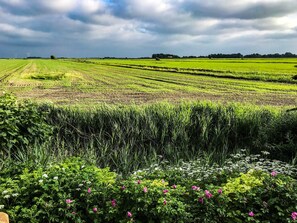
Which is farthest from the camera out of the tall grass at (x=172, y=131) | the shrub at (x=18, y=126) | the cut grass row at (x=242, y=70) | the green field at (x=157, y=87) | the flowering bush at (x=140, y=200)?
the cut grass row at (x=242, y=70)

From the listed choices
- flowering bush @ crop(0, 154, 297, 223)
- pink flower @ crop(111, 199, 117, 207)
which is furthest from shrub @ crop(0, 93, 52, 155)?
pink flower @ crop(111, 199, 117, 207)

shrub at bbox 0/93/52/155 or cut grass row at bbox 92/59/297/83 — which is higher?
shrub at bbox 0/93/52/155

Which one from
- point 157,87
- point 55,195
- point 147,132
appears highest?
point 55,195

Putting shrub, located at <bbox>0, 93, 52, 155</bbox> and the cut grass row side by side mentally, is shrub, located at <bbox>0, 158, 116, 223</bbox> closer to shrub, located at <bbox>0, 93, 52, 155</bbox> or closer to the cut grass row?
shrub, located at <bbox>0, 93, 52, 155</bbox>

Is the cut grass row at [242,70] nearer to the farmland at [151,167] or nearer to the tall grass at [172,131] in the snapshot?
the tall grass at [172,131]

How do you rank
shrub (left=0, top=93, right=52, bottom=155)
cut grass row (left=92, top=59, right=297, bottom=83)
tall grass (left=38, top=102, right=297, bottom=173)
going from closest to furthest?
1. shrub (left=0, top=93, right=52, bottom=155)
2. tall grass (left=38, top=102, right=297, bottom=173)
3. cut grass row (left=92, top=59, right=297, bottom=83)

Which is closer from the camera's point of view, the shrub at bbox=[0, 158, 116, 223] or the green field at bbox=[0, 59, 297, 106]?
the shrub at bbox=[0, 158, 116, 223]

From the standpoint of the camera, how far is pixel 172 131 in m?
8.02

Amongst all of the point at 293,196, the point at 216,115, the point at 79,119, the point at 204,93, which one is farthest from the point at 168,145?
the point at 204,93

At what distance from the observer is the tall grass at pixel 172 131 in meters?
7.25

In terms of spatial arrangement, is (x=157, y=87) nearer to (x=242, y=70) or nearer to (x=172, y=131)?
(x=172, y=131)

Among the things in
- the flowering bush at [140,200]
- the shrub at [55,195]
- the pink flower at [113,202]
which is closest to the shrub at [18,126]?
the shrub at [55,195]

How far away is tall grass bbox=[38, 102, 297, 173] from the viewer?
725cm

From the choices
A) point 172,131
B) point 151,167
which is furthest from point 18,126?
point 172,131
